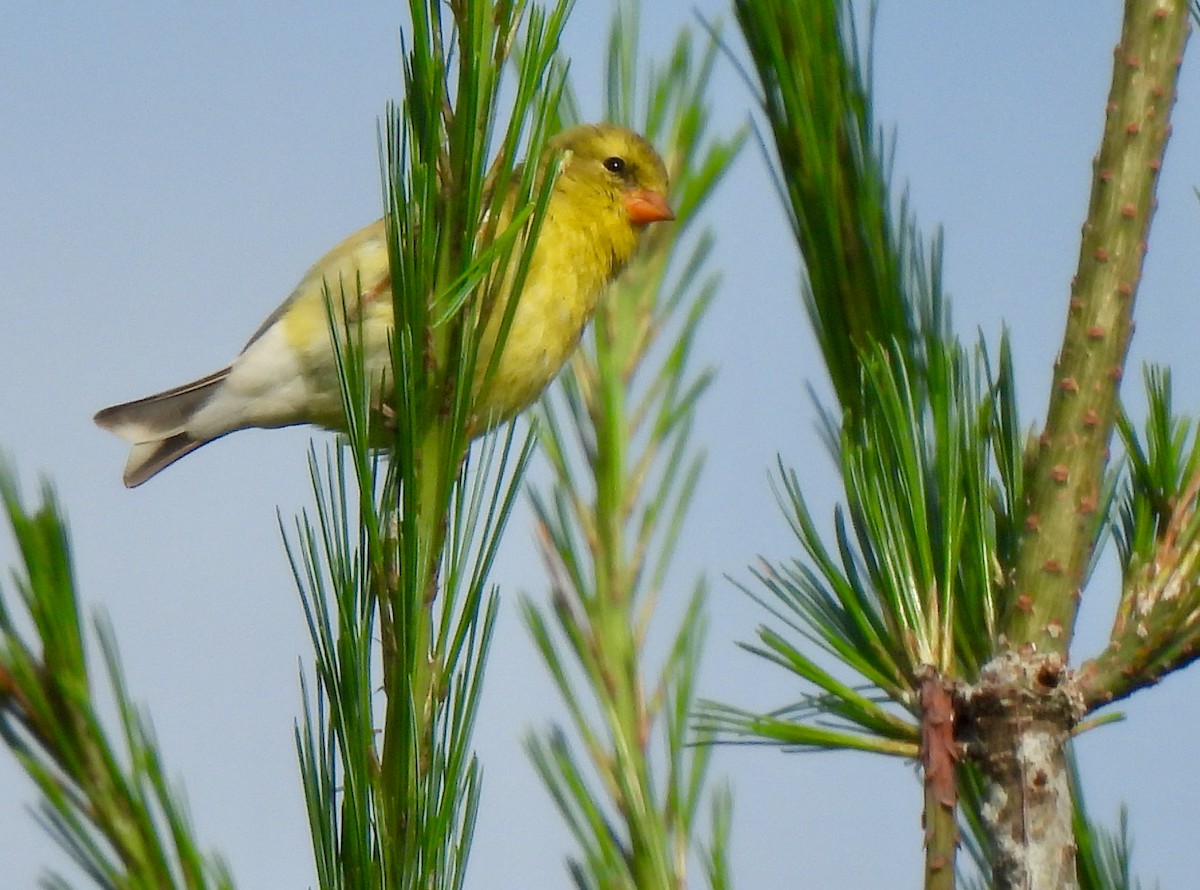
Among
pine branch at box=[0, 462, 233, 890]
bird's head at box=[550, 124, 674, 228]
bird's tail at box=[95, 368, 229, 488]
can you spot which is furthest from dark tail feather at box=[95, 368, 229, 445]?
pine branch at box=[0, 462, 233, 890]

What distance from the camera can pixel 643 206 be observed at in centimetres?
244

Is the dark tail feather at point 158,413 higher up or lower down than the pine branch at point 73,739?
higher up

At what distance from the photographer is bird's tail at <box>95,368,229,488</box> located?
261 centimetres

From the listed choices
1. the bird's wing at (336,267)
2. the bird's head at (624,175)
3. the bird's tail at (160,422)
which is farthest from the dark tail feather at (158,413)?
the bird's head at (624,175)

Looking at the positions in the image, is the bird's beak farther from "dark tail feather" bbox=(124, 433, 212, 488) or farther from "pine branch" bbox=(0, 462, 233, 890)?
"pine branch" bbox=(0, 462, 233, 890)

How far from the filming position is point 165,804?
705 mm

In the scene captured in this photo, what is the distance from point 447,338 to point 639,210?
5.46 ft

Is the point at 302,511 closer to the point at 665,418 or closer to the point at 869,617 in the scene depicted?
the point at 869,617

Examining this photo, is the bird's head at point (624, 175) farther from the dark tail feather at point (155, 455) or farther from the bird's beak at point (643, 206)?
the dark tail feather at point (155, 455)

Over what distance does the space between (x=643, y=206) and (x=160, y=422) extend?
0.94 meters

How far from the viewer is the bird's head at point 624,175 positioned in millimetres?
2379

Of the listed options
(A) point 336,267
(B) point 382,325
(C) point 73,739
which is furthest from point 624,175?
(C) point 73,739

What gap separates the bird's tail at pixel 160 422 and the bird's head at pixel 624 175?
69 centimetres

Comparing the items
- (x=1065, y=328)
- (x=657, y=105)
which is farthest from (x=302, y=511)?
(x=657, y=105)
